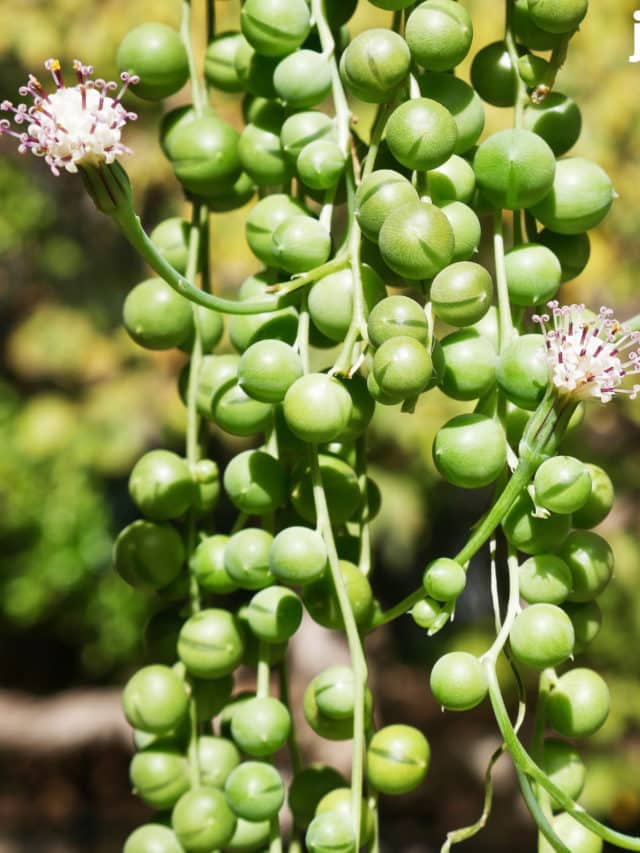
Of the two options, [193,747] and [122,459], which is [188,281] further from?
[122,459]

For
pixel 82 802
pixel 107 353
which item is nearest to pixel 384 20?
pixel 107 353

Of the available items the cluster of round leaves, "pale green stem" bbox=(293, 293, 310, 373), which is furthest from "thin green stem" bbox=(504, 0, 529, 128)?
"pale green stem" bbox=(293, 293, 310, 373)

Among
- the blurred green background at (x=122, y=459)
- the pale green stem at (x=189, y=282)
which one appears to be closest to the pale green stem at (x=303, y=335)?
the pale green stem at (x=189, y=282)

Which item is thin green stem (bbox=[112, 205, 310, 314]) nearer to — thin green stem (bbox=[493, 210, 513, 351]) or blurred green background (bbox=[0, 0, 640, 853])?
thin green stem (bbox=[493, 210, 513, 351])

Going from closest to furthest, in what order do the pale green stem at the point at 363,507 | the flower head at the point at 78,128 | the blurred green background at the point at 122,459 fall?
the flower head at the point at 78,128 < the pale green stem at the point at 363,507 < the blurred green background at the point at 122,459

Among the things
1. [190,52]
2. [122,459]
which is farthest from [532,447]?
[122,459]

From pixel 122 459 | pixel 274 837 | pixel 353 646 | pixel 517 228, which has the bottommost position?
pixel 122 459

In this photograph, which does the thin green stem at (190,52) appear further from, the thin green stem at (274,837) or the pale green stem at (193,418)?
the thin green stem at (274,837)
